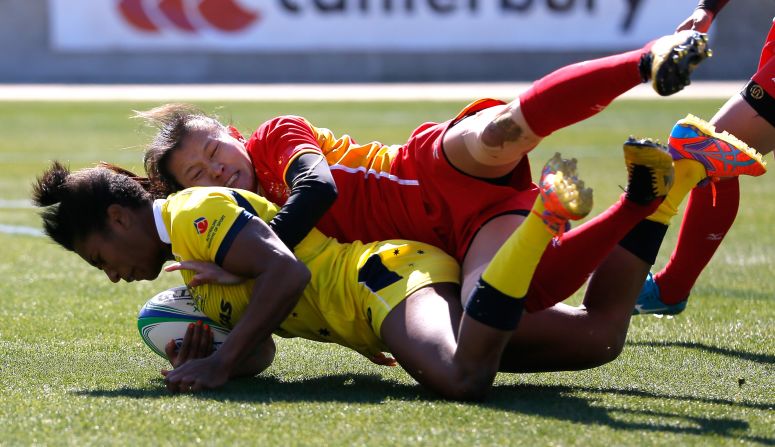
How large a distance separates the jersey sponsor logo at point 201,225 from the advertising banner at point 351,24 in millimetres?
22514

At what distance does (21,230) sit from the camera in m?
8.15

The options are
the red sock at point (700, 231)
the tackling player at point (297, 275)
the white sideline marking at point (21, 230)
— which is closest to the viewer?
the tackling player at point (297, 275)

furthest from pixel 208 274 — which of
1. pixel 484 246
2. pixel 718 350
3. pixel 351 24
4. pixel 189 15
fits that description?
pixel 189 15

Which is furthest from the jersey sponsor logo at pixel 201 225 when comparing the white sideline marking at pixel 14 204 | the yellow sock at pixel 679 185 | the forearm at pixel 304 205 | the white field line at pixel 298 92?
the white field line at pixel 298 92

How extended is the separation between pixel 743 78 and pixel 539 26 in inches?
191

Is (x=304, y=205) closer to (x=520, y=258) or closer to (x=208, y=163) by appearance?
(x=208, y=163)

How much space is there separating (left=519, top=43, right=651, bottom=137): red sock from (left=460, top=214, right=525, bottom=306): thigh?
0.50 m

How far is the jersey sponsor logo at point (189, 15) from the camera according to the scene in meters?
25.9

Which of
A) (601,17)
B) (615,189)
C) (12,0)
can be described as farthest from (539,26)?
(615,189)

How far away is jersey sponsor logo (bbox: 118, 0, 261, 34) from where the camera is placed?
25.9m

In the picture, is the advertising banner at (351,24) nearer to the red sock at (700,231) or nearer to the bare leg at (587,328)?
the red sock at (700,231)

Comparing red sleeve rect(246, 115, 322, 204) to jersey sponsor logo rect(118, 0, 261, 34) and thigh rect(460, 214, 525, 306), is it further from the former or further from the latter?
jersey sponsor logo rect(118, 0, 261, 34)

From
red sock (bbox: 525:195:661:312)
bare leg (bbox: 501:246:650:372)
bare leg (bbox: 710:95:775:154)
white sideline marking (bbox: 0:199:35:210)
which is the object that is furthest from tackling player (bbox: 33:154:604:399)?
white sideline marking (bbox: 0:199:35:210)

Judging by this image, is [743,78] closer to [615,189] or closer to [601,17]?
[601,17]
